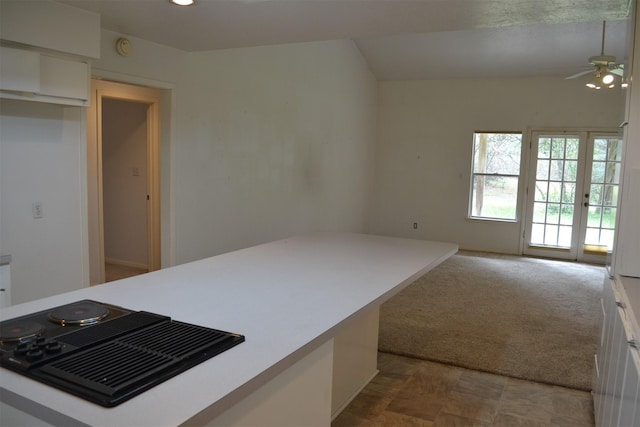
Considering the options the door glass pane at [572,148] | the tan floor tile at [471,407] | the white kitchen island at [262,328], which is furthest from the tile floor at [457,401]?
the door glass pane at [572,148]

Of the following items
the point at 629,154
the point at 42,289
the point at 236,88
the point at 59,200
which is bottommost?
the point at 42,289

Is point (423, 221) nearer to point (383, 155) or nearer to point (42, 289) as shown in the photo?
point (383, 155)

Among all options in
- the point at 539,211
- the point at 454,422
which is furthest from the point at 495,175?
the point at 454,422

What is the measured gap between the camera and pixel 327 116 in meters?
7.09

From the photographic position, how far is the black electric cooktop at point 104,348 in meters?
1.16

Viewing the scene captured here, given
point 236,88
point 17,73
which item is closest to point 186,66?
point 236,88

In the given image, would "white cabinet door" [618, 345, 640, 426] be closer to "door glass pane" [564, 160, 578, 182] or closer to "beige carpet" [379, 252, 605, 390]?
"beige carpet" [379, 252, 605, 390]

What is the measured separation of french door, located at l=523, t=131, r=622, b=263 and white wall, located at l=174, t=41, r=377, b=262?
9.16ft

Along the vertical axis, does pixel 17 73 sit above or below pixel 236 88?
below

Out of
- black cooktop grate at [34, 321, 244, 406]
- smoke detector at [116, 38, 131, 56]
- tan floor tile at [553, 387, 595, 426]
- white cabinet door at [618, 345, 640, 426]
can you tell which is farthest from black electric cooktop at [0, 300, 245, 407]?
smoke detector at [116, 38, 131, 56]

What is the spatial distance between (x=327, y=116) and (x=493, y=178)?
3015mm

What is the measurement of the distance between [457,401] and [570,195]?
18.2ft

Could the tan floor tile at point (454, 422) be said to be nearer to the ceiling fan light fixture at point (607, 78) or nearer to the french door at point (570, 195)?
the ceiling fan light fixture at point (607, 78)

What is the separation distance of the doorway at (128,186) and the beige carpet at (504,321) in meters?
2.93
